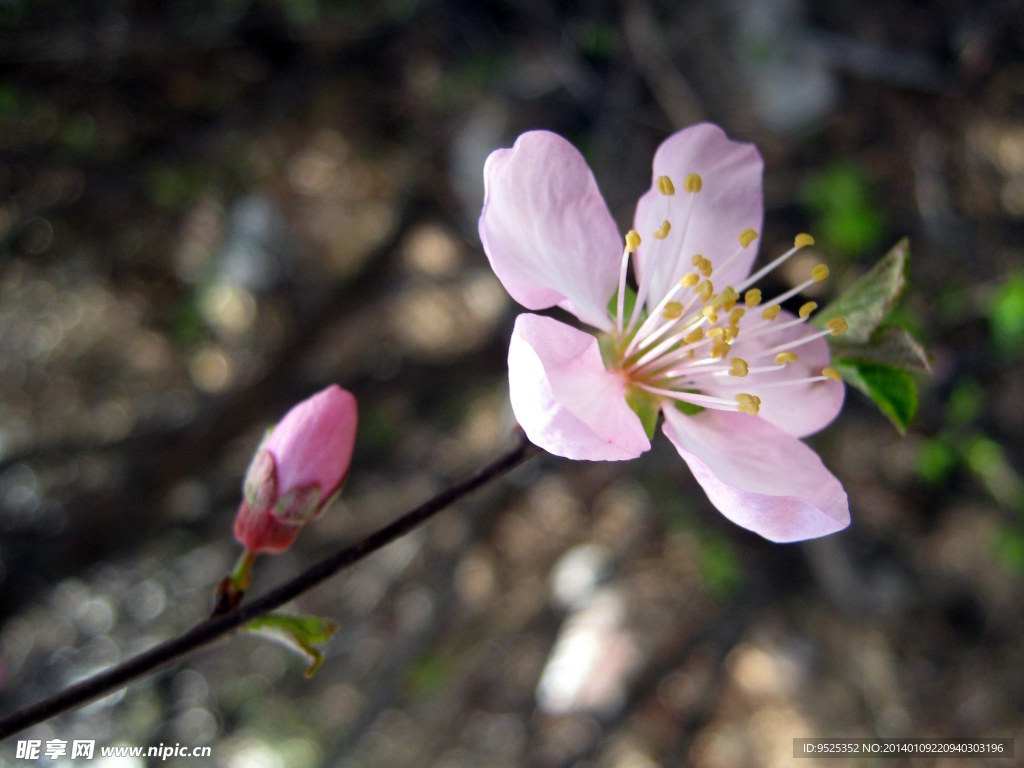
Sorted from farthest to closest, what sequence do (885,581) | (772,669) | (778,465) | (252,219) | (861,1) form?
(772,669) < (252,219) < (885,581) < (861,1) < (778,465)

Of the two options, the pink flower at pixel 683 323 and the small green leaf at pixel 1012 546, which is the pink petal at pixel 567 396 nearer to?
the pink flower at pixel 683 323

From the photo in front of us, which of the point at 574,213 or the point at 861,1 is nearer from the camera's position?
the point at 574,213

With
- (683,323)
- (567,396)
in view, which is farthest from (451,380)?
(567,396)

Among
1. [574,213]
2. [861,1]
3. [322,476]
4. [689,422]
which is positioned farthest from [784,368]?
[861,1]

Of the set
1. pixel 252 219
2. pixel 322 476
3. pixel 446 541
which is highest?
pixel 322 476

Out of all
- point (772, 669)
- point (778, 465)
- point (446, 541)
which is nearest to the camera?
point (778, 465)

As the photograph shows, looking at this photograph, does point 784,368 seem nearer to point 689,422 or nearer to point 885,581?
point 689,422

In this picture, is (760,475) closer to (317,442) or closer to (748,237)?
(748,237)

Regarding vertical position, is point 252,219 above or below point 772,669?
above
